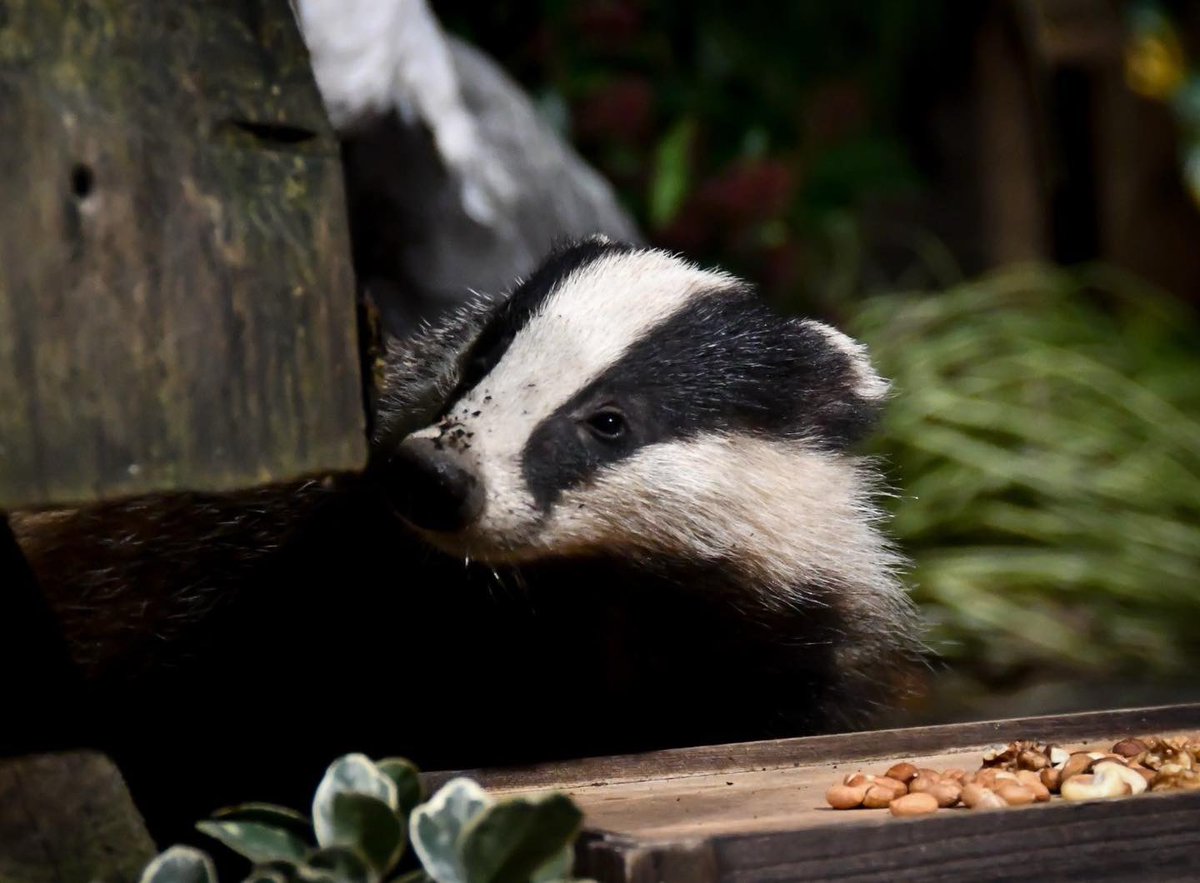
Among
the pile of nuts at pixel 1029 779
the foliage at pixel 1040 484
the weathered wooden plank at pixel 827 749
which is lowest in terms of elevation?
the foliage at pixel 1040 484

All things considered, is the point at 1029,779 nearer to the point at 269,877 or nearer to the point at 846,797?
the point at 846,797

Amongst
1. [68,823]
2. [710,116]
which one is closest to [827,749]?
[68,823]

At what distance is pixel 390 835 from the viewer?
153cm

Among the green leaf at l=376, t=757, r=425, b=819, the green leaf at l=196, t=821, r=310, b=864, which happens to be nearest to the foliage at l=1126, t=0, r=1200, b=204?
the green leaf at l=376, t=757, r=425, b=819

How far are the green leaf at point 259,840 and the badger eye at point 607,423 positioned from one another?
0.78 metres

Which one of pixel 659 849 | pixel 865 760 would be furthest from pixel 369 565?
pixel 659 849

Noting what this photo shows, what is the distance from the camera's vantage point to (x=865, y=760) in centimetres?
204

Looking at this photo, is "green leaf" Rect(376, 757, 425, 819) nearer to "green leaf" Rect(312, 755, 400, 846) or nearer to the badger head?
"green leaf" Rect(312, 755, 400, 846)

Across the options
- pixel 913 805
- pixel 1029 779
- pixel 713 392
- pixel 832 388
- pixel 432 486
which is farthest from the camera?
pixel 832 388

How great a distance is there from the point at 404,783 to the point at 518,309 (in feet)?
3.13

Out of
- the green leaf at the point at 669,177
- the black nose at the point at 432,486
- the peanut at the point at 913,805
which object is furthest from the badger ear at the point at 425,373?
the green leaf at the point at 669,177

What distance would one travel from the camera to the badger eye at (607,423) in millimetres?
2191

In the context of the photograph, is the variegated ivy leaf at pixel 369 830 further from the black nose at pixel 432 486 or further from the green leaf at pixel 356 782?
the black nose at pixel 432 486

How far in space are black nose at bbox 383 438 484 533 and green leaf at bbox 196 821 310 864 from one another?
494mm
